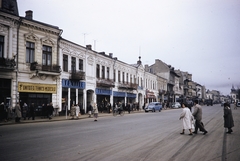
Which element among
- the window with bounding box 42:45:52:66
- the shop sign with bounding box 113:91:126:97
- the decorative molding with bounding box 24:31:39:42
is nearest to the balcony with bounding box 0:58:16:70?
the decorative molding with bounding box 24:31:39:42

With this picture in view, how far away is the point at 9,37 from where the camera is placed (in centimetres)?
2252

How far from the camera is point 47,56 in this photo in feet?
88.0

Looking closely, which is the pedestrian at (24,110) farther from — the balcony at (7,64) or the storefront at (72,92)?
the storefront at (72,92)

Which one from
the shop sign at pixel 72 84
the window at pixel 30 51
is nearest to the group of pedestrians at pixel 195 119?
the window at pixel 30 51

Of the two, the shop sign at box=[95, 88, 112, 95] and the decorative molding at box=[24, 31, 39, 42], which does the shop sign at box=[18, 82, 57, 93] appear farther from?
the shop sign at box=[95, 88, 112, 95]

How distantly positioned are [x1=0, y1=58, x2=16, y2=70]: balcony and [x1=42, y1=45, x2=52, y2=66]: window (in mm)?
4337

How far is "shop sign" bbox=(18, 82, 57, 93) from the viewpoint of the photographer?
2350 cm

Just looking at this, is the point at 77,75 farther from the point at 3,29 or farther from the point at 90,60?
the point at 3,29

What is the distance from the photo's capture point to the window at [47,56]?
26453 mm

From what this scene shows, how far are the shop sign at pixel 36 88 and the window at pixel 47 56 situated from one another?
2786 mm

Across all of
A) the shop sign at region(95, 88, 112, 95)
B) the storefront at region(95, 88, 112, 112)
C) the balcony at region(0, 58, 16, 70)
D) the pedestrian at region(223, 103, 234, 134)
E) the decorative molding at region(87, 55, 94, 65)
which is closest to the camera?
the pedestrian at region(223, 103, 234, 134)

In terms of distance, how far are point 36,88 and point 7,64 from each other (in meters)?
4.40

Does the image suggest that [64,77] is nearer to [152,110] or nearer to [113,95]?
[113,95]

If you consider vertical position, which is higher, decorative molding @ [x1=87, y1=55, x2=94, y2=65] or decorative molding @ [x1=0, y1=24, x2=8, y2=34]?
decorative molding @ [x1=0, y1=24, x2=8, y2=34]
